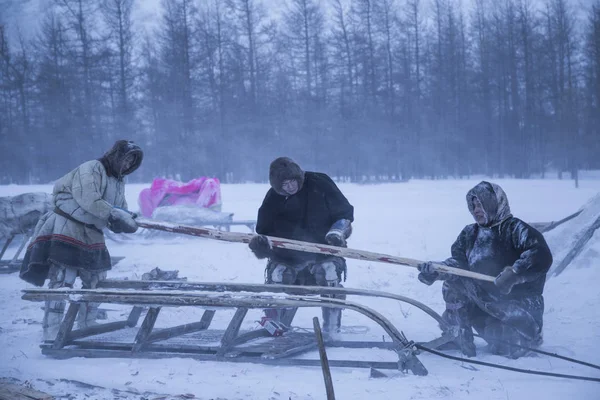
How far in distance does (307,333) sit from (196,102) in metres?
19.2

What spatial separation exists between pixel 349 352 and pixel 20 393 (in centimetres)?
227

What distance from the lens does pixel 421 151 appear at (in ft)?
80.6

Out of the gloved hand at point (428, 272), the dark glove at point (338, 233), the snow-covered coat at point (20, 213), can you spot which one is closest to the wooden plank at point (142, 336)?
the dark glove at point (338, 233)

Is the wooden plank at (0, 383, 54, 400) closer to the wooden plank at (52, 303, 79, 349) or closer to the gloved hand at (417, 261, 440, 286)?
the wooden plank at (52, 303, 79, 349)

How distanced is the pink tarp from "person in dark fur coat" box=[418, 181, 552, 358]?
962 cm

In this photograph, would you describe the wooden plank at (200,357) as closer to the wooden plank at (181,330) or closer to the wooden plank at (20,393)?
the wooden plank at (181,330)

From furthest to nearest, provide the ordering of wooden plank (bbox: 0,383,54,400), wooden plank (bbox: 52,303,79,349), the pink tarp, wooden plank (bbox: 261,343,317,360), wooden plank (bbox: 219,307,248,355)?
the pink tarp < wooden plank (bbox: 52,303,79,349) < wooden plank (bbox: 219,307,248,355) < wooden plank (bbox: 261,343,317,360) < wooden plank (bbox: 0,383,54,400)

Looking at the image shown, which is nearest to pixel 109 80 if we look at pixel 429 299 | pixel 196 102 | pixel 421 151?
pixel 196 102

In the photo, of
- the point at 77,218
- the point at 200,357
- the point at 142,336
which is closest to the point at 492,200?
the point at 200,357

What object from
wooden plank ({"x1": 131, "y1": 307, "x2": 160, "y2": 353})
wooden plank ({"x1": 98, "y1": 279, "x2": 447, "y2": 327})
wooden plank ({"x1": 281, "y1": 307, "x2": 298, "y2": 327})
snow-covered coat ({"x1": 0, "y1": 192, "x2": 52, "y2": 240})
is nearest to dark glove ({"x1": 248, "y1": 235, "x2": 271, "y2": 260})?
wooden plank ({"x1": 98, "y1": 279, "x2": 447, "y2": 327})

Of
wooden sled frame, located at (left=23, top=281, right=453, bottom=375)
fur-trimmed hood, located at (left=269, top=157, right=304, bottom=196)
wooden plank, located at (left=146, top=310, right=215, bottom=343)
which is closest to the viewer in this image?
wooden sled frame, located at (left=23, top=281, right=453, bottom=375)

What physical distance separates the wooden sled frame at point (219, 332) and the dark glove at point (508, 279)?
619 mm

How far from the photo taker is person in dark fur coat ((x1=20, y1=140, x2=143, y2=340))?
4.72 meters

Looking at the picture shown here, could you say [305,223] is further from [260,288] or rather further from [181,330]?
[181,330]
